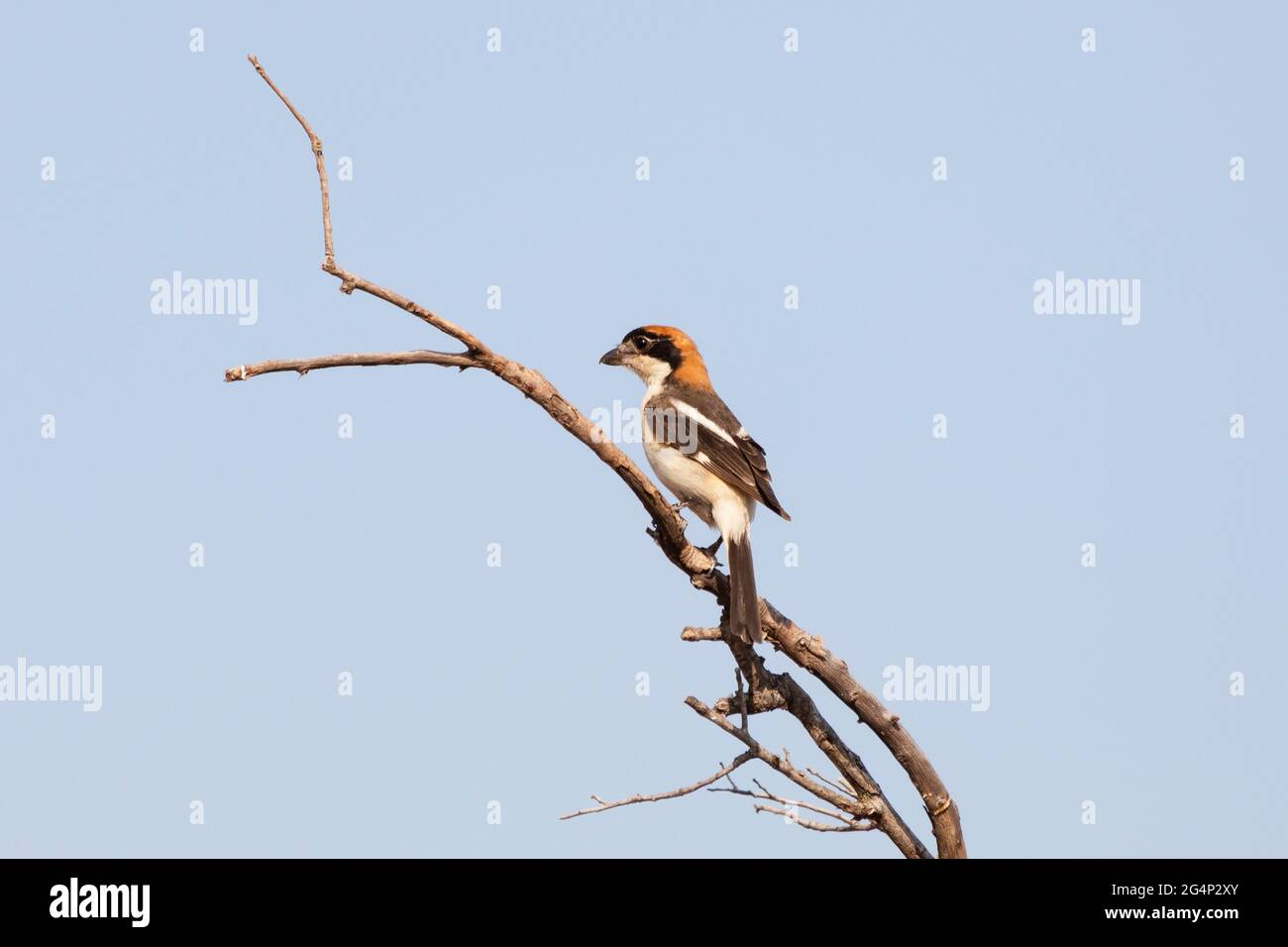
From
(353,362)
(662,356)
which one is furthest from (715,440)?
(353,362)

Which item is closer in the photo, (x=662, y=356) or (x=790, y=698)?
(x=790, y=698)

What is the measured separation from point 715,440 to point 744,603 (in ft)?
6.43

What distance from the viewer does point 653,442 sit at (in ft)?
32.2

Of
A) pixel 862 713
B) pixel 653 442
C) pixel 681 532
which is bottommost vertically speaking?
pixel 862 713

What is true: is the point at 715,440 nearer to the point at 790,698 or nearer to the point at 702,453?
the point at 702,453

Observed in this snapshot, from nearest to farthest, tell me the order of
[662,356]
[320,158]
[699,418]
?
[320,158] → [699,418] → [662,356]

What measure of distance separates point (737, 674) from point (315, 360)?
2644 mm

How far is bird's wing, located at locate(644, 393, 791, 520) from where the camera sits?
30.9 ft

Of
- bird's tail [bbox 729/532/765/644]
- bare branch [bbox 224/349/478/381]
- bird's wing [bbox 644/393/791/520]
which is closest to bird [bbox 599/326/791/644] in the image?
bird's wing [bbox 644/393/791/520]

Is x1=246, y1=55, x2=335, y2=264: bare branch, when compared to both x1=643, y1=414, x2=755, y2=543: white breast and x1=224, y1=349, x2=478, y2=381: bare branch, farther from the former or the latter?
x1=643, y1=414, x2=755, y2=543: white breast

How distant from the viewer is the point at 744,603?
25.7 ft
